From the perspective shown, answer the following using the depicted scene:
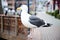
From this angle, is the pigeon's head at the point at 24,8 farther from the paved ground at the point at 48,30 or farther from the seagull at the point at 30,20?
the paved ground at the point at 48,30

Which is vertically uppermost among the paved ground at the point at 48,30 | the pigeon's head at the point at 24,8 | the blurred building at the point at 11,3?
the blurred building at the point at 11,3

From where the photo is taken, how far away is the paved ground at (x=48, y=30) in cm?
114

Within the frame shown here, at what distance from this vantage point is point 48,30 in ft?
3.80

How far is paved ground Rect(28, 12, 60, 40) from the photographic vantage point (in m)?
1.14

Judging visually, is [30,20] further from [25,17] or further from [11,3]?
[11,3]

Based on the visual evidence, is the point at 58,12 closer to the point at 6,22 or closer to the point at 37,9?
the point at 37,9

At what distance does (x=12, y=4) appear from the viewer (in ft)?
4.40

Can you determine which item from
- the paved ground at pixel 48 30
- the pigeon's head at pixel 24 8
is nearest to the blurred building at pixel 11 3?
the pigeon's head at pixel 24 8

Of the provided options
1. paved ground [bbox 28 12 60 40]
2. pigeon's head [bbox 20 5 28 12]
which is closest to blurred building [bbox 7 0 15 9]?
pigeon's head [bbox 20 5 28 12]

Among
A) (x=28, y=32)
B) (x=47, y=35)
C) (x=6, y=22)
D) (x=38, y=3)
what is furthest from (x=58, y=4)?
(x=6, y=22)

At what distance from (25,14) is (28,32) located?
0.21 m

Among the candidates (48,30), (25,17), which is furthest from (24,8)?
(48,30)

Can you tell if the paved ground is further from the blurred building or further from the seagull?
the blurred building

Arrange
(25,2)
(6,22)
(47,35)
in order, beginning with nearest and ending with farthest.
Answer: (47,35) < (25,2) < (6,22)
